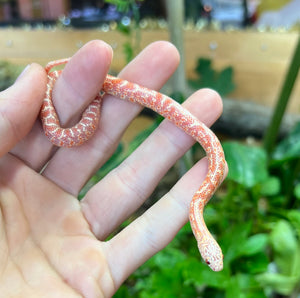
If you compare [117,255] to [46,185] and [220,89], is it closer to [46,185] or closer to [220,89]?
[46,185]

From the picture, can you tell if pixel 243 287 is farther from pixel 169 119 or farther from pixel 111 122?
→ pixel 111 122

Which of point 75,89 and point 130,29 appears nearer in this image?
point 75,89

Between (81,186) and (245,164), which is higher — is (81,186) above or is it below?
above

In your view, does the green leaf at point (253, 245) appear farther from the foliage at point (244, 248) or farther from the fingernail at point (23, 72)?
the fingernail at point (23, 72)

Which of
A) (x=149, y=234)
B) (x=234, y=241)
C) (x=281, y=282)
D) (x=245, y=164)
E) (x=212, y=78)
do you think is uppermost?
(x=212, y=78)

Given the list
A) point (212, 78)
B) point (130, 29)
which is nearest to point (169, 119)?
point (130, 29)

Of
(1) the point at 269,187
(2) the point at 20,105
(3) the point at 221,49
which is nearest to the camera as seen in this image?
(2) the point at 20,105

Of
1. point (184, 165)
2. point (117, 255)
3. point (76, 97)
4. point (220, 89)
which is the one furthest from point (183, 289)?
point (220, 89)
